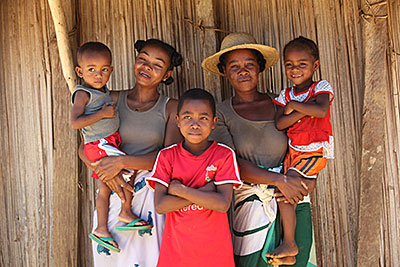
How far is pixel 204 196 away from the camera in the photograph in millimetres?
2541

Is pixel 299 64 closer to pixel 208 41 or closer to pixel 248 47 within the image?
pixel 248 47

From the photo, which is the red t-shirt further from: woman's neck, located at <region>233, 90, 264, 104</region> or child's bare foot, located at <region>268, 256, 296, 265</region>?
woman's neck, located at <region>233, 90, 264, 104</region>

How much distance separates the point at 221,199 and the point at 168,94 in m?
1.64

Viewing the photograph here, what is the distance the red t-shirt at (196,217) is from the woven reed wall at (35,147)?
1339 mm

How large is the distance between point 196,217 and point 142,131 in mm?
759

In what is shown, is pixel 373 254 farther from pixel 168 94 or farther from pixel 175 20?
pixel 175 20

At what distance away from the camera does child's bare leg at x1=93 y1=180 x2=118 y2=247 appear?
2930mm

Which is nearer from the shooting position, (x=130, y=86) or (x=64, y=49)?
A: (x=64, y=49)

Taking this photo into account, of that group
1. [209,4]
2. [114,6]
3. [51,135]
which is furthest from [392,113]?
[51,135]

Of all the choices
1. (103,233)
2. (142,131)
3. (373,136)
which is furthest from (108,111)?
(373,136)

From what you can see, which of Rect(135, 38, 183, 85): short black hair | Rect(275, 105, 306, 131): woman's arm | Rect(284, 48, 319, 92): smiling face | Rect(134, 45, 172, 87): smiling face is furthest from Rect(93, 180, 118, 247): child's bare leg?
Rect(284, 48, 319, 92): smiling face

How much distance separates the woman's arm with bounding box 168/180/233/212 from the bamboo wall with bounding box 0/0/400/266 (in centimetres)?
143

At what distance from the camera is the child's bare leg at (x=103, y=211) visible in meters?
2.93

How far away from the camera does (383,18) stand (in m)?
3.65
